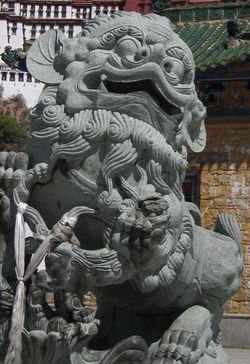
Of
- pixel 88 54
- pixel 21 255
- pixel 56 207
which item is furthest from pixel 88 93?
pixel 21 255

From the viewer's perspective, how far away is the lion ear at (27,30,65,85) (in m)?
3.52

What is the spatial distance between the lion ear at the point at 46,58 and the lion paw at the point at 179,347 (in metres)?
1.13

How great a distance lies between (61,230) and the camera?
319cm

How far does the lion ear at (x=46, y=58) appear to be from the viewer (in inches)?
139

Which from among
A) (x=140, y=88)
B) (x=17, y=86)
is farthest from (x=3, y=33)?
Result: (x=140, y=88)

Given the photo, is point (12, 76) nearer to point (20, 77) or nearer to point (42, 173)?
point (20, 77)

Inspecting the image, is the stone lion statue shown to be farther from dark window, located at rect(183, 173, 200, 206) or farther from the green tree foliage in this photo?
the green tree foliage

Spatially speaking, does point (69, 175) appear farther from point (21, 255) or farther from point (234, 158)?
point (234, 158)

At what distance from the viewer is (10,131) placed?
5347 cm

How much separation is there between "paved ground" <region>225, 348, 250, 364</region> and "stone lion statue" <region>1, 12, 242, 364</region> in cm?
445

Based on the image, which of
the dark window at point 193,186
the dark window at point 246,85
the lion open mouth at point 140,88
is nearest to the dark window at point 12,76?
the dark window at point 193,186

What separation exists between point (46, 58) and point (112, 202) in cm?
76

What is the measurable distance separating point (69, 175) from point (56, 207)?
157 mm

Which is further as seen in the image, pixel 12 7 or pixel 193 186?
pixel 12 7
